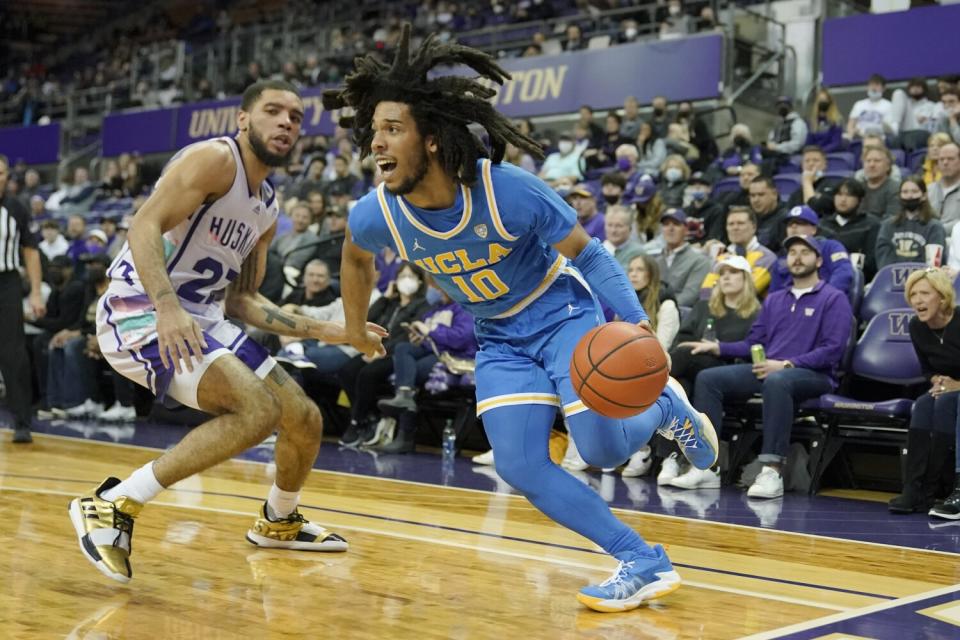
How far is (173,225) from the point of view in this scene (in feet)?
14.0

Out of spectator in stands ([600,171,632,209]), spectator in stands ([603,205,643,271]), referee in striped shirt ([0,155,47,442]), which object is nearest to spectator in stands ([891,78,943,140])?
spectator in stands ([600,171,632,209])

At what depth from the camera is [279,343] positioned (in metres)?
9.94

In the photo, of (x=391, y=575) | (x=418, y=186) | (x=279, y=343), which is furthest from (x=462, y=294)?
(x=279, y=343)

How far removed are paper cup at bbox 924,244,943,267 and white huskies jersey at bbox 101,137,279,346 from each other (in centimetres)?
474

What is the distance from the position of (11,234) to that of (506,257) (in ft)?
18.2

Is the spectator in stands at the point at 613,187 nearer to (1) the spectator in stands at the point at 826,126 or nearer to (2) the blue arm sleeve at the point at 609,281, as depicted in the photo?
(1) the spectator in stands at the point at 826,126

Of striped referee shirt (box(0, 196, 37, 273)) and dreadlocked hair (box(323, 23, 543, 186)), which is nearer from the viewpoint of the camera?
dreadlocked hair (box(323, 23, 543, 186))

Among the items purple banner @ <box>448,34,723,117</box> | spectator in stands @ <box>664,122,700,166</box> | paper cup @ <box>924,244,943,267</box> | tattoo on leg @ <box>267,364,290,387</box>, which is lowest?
tattoo on leg @ <box>267,364,290,387</box>

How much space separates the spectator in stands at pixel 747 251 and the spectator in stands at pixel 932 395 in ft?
5.76

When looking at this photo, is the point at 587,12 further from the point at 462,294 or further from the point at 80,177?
the point at 462,294

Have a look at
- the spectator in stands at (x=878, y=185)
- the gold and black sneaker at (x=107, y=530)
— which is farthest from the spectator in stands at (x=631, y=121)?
the gold and black sneaker at (x=107, y=530)

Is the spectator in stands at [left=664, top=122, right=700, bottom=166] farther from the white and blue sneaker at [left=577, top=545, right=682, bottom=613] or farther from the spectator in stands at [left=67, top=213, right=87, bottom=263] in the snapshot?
the white and blue sneaker at [left=577, top=545, right=682, bottom=613]

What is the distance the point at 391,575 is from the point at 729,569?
1329 millimetres

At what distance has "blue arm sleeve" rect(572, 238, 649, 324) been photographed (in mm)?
3826
